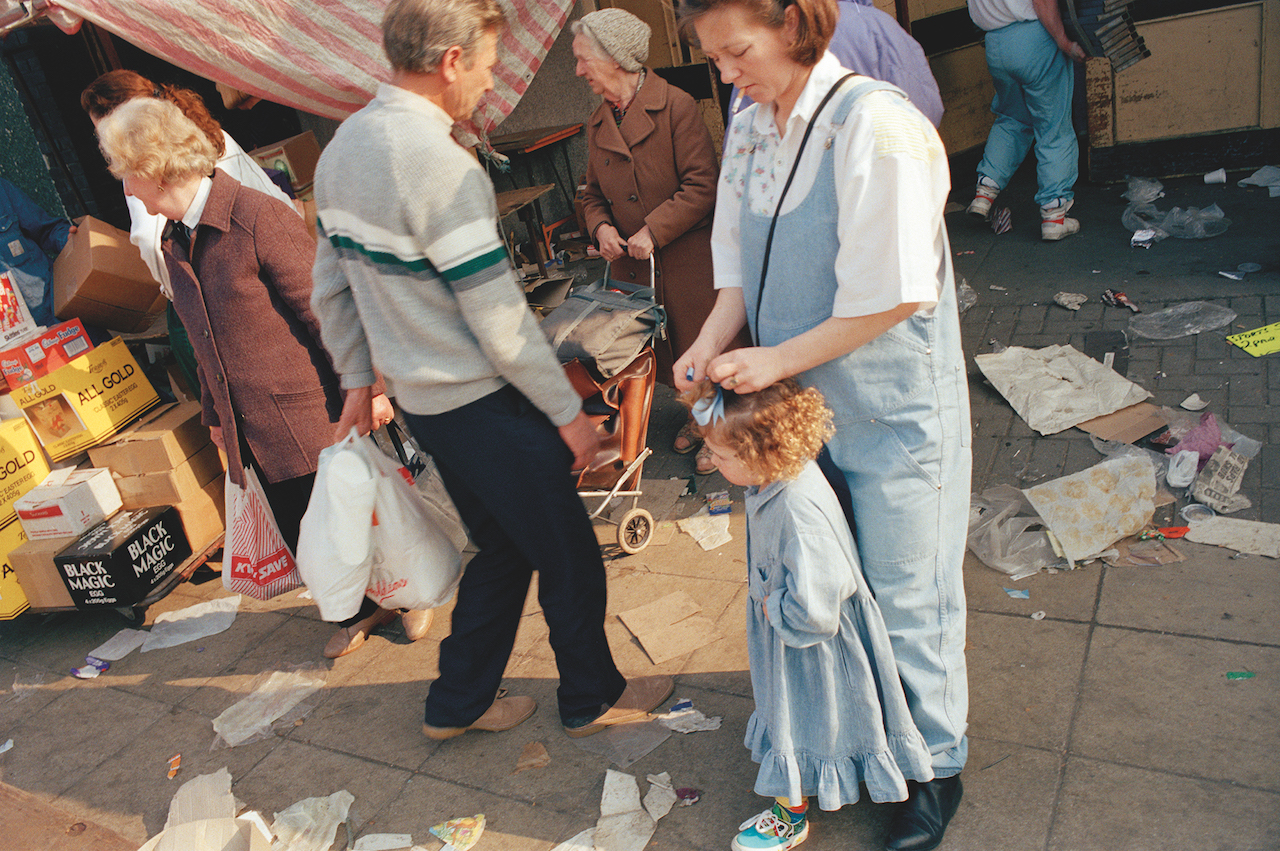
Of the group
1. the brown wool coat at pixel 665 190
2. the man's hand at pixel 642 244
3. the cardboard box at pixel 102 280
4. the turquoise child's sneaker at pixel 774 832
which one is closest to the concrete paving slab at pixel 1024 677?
the turquoise child's sneaker at pixel 774 832

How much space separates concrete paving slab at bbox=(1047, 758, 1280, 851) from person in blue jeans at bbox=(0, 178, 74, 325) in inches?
210

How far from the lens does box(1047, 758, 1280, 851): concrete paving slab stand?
7.28ft

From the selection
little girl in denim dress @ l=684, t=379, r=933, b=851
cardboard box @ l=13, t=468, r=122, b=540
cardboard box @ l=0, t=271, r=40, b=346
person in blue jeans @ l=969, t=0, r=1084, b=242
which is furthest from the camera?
person in blue jeans @ l=969, t=0, r=1084, b=242

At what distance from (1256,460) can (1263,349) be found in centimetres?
97

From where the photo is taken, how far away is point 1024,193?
23.9 feet

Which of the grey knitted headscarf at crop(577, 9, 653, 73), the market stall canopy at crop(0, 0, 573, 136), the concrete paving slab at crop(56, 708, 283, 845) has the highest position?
the market stall canopy at crop(0, 0, 573, 136)

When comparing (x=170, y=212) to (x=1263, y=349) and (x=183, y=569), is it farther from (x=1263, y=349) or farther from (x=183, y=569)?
(x=1263, y=349)

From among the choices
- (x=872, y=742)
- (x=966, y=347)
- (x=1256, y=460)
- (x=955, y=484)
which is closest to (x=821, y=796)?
(x=872, y=742)

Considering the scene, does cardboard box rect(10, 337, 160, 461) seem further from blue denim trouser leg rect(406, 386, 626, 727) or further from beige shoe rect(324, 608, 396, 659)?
blue denim trouser leg rect(406, 386, 626, 727)

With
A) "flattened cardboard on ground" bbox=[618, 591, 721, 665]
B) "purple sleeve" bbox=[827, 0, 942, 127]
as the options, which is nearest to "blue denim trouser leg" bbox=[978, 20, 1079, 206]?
"purple sleeve" bbox=[827, 0, 942, 127]

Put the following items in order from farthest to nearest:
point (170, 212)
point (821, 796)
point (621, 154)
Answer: point (621, 154) → point (170, 212) → point (821, 796)

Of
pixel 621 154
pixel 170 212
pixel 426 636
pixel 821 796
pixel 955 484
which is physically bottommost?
pixel 426 636

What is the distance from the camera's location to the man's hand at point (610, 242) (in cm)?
425

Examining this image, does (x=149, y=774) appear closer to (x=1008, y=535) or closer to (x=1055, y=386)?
(x=1008, y=535)
